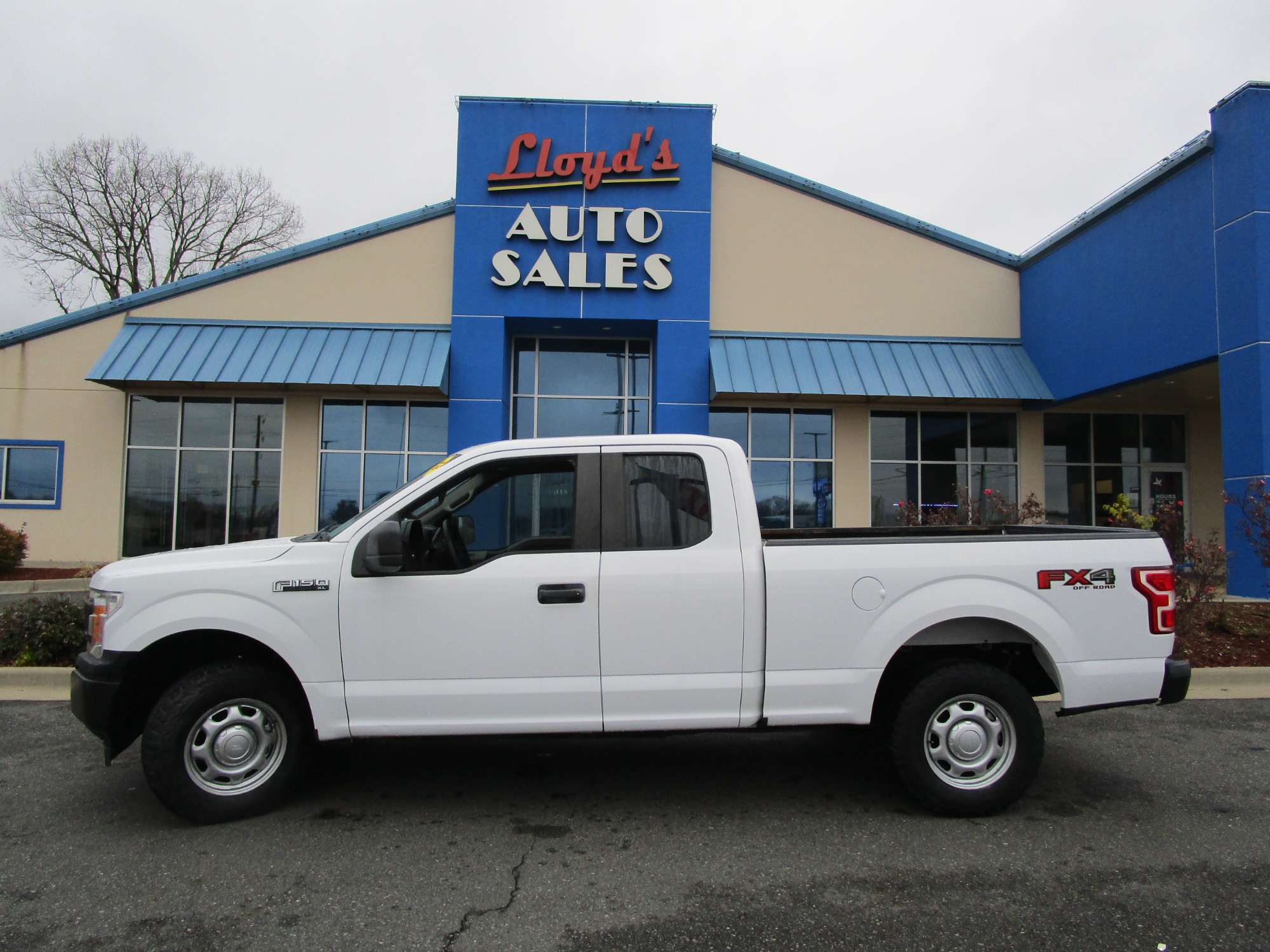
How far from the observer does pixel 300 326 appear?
585 inches

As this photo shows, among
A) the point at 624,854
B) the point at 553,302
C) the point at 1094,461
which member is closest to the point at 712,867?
the point at 624,854

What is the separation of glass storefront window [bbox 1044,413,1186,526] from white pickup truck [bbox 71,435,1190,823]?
13548 millimetres

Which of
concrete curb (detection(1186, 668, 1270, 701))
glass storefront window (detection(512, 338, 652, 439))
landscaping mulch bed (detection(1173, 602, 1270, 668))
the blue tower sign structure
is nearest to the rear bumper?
concrete curb (detection(1186, 668, 1270, 701))

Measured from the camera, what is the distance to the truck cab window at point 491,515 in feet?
13.5

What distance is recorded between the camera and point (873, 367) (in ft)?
48.6

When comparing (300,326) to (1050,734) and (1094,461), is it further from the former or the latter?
(1094,461)

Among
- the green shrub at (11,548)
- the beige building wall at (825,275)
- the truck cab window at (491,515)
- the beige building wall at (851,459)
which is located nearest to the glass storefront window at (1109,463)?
the beige building wall at (825,275)

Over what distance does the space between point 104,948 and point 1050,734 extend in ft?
19.3

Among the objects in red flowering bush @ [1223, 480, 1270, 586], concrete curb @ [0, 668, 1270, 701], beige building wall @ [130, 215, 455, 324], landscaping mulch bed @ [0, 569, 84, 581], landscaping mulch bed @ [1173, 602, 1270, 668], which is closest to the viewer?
concrete curb @ [0, 668, 1270, 701]

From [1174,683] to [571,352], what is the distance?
13019mm

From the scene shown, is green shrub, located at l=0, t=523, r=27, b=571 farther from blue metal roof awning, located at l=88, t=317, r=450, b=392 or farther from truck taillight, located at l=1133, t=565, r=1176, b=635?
truck taillight, located at l=1133, t=565, r=1176, b=635

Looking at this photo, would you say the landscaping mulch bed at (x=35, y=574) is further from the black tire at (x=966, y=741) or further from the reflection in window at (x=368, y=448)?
the black tire at (x=966, y=741)

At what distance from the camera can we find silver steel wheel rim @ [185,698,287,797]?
157 inches

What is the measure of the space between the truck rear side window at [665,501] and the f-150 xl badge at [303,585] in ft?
5.23
